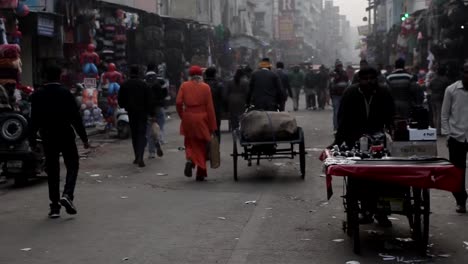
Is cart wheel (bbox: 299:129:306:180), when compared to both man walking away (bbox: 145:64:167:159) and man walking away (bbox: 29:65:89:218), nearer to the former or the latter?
man walking away (bbox: 145:64:167:159)

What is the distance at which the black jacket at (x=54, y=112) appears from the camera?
10.3m

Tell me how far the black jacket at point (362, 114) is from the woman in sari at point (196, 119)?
484 centimetres

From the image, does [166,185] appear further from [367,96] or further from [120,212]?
[367,96]

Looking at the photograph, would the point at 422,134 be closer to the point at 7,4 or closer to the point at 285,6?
the point at 7,4

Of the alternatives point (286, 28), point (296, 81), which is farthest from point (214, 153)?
point (286, 28)

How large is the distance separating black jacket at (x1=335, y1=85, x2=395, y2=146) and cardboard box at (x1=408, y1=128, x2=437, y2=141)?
787mm

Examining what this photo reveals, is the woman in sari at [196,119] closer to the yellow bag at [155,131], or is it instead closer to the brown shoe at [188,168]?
the brown shoe at [188,168]

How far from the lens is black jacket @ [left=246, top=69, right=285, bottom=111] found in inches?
602

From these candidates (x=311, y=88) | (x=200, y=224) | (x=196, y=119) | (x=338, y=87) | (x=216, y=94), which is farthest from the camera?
(x=311, y=88)

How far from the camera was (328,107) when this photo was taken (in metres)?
37.1

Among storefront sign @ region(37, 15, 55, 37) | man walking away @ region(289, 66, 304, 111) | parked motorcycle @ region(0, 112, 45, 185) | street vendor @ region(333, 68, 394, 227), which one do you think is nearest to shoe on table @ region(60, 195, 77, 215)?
parked motorcycle @ region(0, 112, 45, 185)

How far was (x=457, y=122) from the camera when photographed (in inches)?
390

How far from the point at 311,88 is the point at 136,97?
19.5m

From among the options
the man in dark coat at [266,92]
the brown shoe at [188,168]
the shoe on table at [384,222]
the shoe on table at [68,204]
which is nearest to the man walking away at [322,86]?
the man in dark coat at [266,92]
